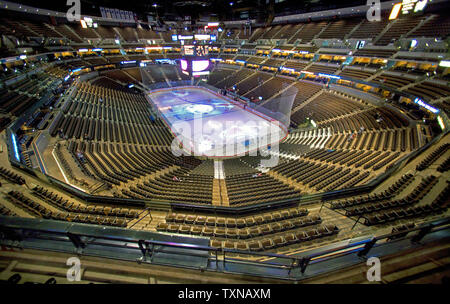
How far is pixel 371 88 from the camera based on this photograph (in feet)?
82.5

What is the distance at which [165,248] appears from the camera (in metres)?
3.12

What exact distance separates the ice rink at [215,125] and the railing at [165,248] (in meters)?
17.6

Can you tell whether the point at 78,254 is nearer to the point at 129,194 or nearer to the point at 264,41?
the point at 129,194

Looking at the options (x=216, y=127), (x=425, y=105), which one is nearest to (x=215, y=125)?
(x=216, y=127)

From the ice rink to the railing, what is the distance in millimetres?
17599

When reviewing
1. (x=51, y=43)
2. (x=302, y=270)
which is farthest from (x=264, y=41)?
(x=302, y=270)

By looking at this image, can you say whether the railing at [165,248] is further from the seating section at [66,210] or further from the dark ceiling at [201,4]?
the dark ceiling at [201,4]

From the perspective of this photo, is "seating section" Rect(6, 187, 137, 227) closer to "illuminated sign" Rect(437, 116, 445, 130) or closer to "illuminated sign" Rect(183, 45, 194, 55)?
"illuminated sign" Rect(437, 116, 445, 130)

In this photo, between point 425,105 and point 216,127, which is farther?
point 216,127

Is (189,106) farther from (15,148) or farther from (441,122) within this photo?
(441,122)

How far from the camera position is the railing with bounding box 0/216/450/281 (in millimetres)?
2818

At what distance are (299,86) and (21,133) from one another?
118ft

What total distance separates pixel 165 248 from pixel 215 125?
24130mm

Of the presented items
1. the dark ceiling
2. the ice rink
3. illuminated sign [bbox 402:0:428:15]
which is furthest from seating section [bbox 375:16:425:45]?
the ice rink
